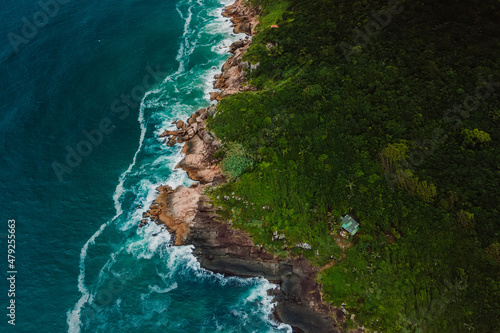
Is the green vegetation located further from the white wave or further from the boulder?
the white wave

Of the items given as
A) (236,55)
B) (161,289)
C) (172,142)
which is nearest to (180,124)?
(172,142)

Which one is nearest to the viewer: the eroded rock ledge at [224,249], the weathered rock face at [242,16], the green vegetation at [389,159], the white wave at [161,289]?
the green vegetation at [389,159]

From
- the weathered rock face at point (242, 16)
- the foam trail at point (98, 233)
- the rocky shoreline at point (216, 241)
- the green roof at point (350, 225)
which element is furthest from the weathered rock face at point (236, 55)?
the green roof at point (350, 225)

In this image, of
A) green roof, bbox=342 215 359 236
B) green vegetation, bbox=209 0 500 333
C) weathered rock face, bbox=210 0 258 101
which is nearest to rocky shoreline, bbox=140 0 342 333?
green vegetation, bbox=209 0 500 333

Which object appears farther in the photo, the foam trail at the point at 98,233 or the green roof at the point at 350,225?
the green roof at the point at 350,225

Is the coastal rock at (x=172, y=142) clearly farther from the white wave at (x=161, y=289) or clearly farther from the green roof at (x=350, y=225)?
the green roof at (x=350, y=225)

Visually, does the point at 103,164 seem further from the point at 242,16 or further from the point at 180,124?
the point at 242,16

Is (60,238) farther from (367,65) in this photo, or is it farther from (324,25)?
(324,25)
